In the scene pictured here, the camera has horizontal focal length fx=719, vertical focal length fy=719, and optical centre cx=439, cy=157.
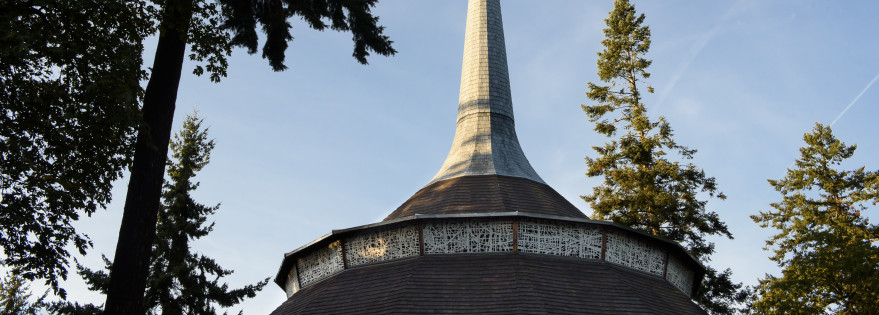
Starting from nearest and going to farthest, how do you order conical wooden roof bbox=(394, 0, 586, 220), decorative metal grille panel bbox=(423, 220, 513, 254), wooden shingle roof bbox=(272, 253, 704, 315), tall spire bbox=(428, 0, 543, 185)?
wooden shingle roof bbox=(272, 253, 704, 315), decorative metal grille panel bbox=(423, 220, 513, 254), conical wooden roof bbox=(394, 0, 586, 220), tall spire bbox=(428, 0, 543, 185)

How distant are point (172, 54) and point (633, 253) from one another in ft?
36.4

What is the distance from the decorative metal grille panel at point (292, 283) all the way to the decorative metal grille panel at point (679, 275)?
8.96 m

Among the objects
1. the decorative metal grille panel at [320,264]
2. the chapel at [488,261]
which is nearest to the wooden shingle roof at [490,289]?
the chapel at [488,261]

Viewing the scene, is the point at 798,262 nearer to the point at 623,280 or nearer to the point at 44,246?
the point at 623,280

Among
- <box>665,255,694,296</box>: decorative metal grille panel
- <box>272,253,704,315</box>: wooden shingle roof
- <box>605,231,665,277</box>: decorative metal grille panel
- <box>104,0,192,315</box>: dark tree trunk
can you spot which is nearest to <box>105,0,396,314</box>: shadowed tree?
<box>104,0,192,315</box>: dark tree trunk

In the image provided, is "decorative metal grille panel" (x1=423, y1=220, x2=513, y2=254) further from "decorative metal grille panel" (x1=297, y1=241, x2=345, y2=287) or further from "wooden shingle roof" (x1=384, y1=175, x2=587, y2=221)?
"decorative metal grille panel" (x1=297, y1=241, x2=345, y2=287)

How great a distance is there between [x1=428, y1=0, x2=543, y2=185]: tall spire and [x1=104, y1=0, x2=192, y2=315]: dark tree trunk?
1050 cm

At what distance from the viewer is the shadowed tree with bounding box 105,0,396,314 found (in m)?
8.28

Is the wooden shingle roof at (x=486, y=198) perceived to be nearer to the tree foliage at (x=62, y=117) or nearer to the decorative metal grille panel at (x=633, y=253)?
the decorative metal grille panel at (x=633, y=253)

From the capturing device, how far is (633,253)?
16.4 m

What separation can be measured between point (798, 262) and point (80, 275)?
1798cm

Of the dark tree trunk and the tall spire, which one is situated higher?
the tall spire

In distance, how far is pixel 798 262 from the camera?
15062mm

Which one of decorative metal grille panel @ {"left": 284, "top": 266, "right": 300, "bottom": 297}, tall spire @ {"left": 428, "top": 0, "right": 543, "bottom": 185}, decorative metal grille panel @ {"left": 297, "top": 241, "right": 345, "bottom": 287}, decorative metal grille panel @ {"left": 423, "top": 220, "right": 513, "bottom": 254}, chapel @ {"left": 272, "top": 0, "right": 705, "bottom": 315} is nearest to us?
chapel @ {"left": 272, "top": 0, "right": 705, "bottom": 315}
